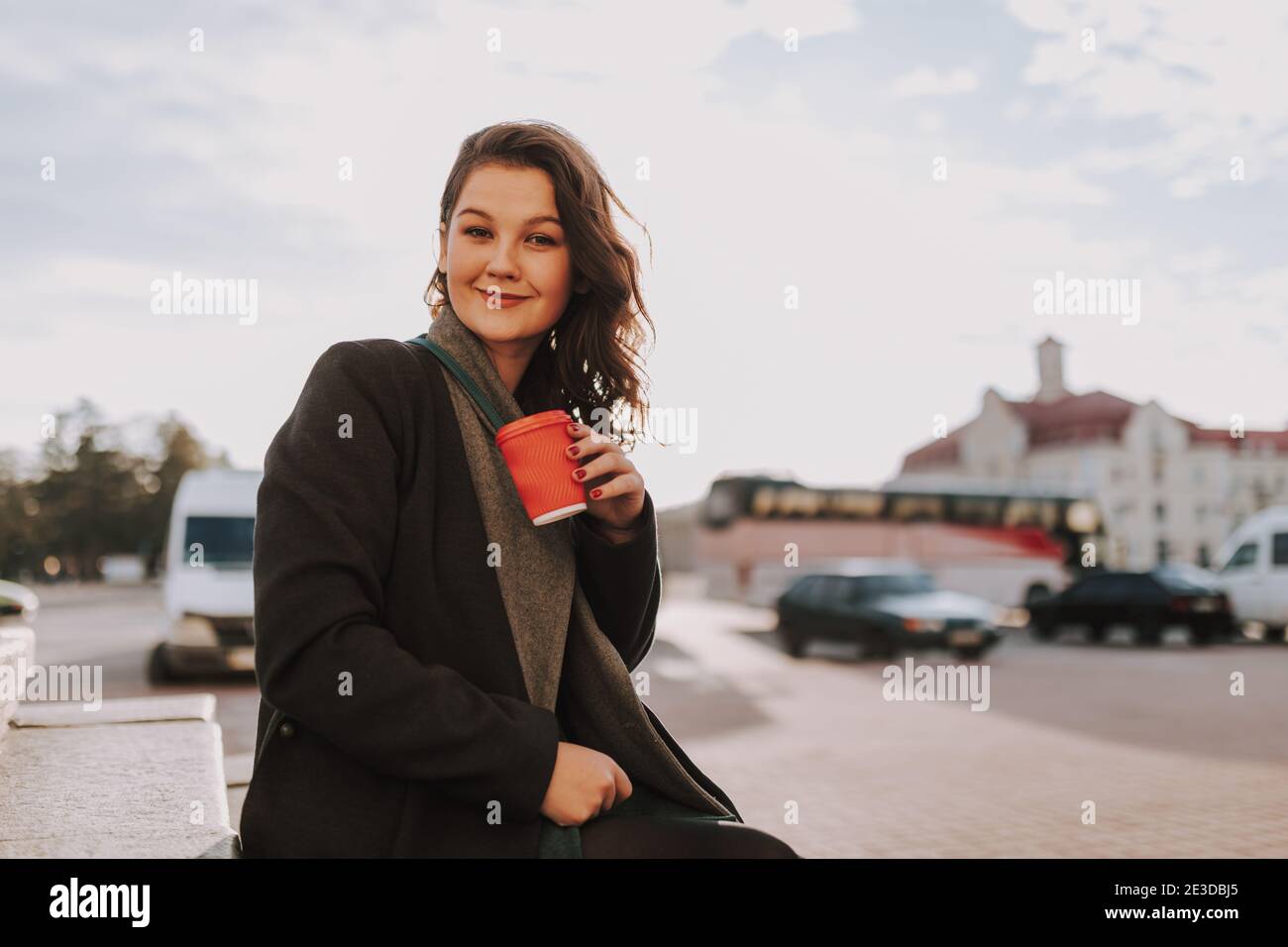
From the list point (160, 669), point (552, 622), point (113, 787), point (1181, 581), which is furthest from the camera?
point (1181, 581)

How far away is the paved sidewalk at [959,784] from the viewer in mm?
5508

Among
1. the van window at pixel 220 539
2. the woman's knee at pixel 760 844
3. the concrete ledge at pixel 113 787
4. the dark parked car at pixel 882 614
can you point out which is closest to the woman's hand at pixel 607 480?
the woman's knee at pixel 760 844

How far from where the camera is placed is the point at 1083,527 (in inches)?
1141

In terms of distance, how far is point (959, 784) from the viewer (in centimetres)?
720

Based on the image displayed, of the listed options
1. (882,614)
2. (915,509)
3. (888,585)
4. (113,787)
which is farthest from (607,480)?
(915,509)

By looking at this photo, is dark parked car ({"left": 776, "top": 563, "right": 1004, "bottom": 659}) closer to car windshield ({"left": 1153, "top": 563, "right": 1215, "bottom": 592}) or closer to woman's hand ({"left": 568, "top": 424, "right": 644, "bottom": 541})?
car windshield ({"left": 1153, "top": 563, "right": 1215, "bottom": 592})

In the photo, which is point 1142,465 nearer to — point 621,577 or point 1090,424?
point 1090,424

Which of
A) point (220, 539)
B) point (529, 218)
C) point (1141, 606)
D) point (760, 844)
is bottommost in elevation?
point (1141, 606)

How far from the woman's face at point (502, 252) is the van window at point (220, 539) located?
11.2 meters

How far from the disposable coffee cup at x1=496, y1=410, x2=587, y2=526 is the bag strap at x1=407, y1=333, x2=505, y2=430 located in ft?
0.32

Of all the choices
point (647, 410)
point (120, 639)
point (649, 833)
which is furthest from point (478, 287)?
point (120, 639)

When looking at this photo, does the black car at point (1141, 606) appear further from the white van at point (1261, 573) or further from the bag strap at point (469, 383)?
the bag strap at point (469, 383)

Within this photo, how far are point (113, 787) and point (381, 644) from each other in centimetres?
116
